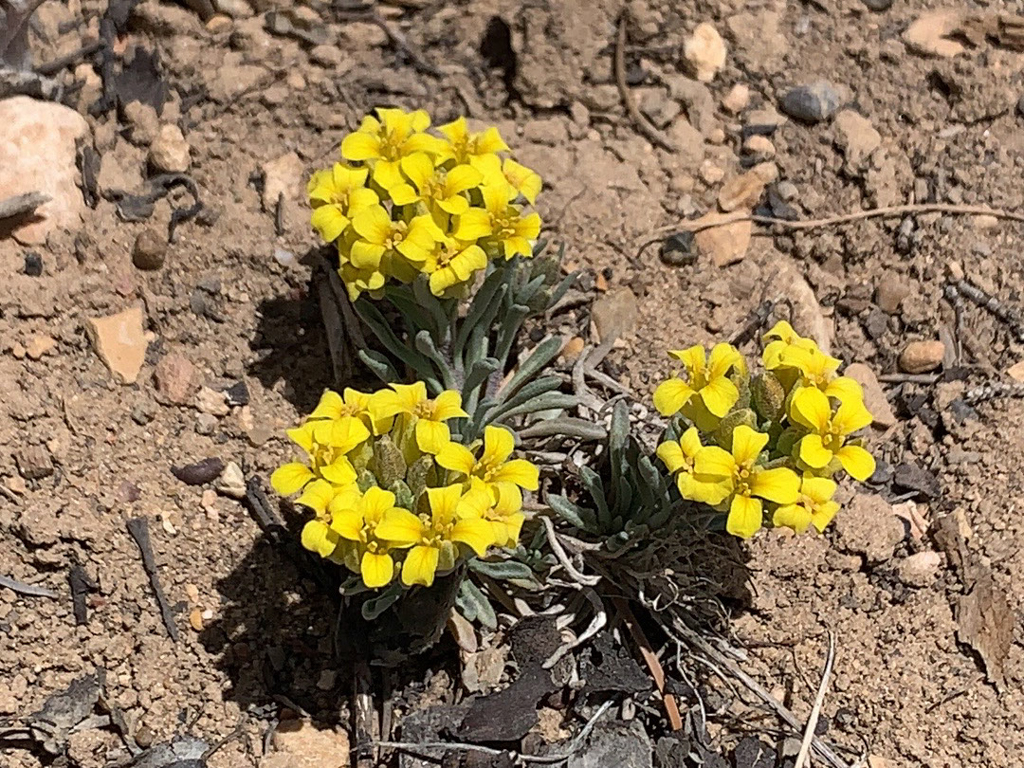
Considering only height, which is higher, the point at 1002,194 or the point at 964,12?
the point at 964,12

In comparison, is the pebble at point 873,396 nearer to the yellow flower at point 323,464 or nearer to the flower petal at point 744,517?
the flower petal at point 744,517

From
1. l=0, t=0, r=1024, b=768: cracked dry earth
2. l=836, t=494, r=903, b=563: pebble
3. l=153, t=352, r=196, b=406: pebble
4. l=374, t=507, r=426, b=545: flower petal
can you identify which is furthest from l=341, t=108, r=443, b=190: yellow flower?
l=836, t=494, r=903, b=563: pebble

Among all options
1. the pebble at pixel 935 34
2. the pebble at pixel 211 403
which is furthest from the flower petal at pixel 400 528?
the pebble at pixel 935 34

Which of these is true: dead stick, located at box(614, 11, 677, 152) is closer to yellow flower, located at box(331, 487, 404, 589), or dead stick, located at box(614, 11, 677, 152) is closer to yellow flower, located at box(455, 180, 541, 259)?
yellow flower, located at box(455, 180, 541, 259)

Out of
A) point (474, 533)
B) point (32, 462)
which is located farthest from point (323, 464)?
point (32, 462)

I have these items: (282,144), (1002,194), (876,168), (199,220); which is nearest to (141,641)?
(199,220)

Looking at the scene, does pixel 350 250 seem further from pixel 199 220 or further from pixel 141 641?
pixel 141 641

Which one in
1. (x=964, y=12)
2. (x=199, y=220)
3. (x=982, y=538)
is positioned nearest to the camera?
(x=982, y=538)
